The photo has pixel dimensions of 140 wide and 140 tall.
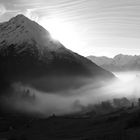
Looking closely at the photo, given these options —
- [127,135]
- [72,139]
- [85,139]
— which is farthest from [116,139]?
[72,139]

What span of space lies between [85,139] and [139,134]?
1255 inches

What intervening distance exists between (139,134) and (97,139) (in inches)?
903

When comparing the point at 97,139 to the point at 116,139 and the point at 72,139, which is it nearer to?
the point at 116,139

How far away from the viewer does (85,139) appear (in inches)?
7160

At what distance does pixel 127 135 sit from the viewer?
168m

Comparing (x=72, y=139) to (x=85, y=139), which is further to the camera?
(x=72, y=139)

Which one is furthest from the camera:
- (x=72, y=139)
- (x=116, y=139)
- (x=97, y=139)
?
(x=72, y=139)

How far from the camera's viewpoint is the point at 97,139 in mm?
171000

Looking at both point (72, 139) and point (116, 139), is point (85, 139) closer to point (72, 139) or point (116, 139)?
point (72, 139)

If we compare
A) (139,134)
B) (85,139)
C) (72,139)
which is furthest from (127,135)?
(72,139)

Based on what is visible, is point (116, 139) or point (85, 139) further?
point (85, 139)

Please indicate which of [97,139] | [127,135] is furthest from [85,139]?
[127,135]

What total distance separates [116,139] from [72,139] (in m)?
42.1

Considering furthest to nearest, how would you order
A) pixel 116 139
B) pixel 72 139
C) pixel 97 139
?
pixel 72 139, pixel 97 139, pixel 116 139
